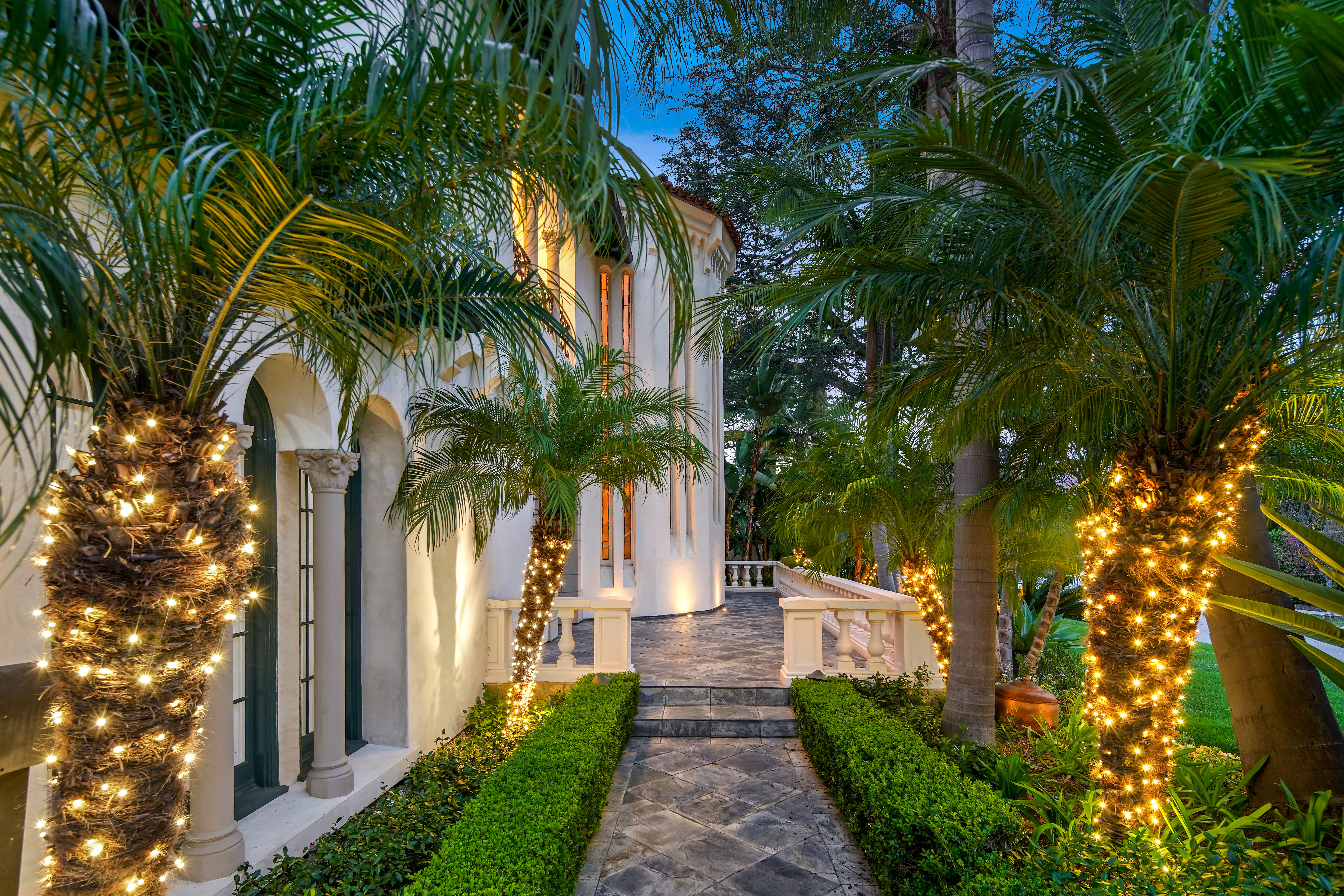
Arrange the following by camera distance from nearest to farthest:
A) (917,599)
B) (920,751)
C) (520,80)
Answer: (520,80) < (920,751) < (917,599)

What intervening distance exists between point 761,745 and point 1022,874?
4.47 m

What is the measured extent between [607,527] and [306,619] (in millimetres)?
8459

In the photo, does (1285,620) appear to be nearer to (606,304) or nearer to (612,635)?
(612,635)

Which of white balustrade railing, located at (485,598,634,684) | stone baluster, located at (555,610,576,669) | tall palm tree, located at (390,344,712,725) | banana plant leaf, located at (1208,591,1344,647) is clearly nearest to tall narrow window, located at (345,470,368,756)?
tall palm tree, located at (390,344,712,725)

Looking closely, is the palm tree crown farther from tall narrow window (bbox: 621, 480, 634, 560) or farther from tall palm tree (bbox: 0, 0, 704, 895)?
tall narrow window (bbox: 621, 480, 634, 560)

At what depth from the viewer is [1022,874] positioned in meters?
3.72

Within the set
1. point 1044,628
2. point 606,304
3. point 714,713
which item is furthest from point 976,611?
point 606,304

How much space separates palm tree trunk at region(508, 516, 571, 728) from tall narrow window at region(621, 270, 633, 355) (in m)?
8.02

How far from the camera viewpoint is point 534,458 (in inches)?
270

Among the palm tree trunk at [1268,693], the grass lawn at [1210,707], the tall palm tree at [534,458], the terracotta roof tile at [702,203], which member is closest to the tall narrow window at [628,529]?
the terracotta roof tile at [702,203]

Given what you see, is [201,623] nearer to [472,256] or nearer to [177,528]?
[177,528]

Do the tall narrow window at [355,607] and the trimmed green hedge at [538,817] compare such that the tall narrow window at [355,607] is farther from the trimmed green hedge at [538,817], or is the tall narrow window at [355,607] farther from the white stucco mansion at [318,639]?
the trimmed green hedge at [538,817]

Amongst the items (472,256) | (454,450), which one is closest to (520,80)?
(472,256)

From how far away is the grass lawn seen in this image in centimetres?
979
